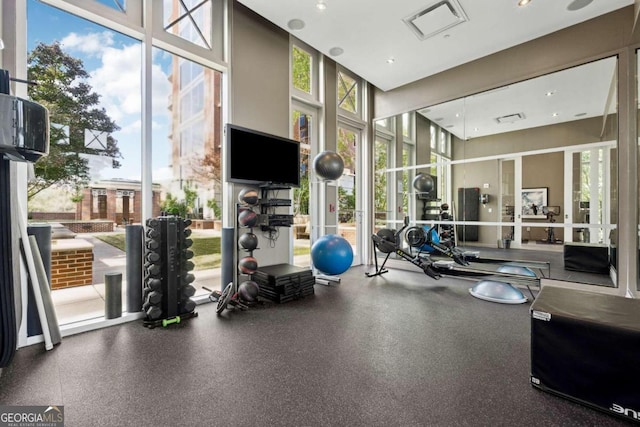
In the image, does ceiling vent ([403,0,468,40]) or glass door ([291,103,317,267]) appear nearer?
ceiling vent ([403,0,468,40])

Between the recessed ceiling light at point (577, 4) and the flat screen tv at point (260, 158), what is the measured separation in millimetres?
4041

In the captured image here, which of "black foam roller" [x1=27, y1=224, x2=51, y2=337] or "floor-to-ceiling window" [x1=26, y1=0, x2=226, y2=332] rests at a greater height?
"floor-to-ceiling window" [x1=26, y1=0, x2=226, y2=332]

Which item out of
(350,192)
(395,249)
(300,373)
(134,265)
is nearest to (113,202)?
(134,265)

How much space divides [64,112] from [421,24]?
4530 mm

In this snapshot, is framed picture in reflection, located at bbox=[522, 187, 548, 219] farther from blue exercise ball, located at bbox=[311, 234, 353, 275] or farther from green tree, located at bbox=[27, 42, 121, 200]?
green tree, located at bbox=[27, 42, 121, 200]

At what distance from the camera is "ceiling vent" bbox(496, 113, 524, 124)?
5075mm

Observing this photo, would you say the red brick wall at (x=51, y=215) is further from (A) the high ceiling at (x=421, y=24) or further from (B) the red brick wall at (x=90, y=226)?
(A) the high ceiling at (x=421, y=24)

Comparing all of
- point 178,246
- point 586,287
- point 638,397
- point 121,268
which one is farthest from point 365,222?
point 638,397

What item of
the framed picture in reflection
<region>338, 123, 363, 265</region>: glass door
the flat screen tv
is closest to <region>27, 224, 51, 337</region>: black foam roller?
the flat screen tv

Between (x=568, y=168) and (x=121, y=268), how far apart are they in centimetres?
647

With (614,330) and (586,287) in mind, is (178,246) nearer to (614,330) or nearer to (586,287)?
(614,330)

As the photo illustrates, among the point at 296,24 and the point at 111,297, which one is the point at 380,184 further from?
the point at 111,297

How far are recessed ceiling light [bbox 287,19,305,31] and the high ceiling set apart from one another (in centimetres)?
2

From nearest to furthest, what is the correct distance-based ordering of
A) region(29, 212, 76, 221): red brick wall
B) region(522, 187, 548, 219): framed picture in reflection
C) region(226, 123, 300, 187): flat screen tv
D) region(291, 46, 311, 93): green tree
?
region(29, 212, 76, 221): red brick wall < region(226, 123, 300, 187): flat screen tv < region(522, 187, 548, 219): framed picture in reflection < region(291, 46, 311, 93): green tree
